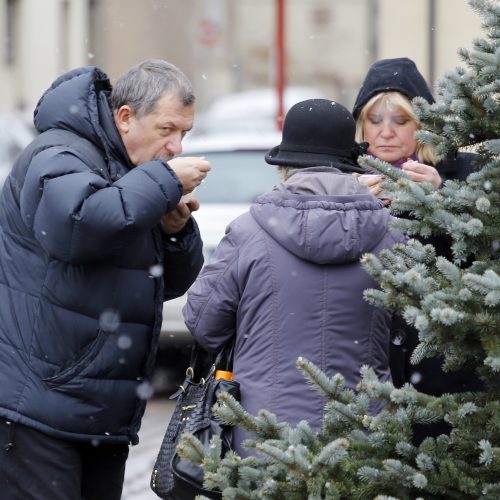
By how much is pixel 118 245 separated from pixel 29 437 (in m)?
0.62

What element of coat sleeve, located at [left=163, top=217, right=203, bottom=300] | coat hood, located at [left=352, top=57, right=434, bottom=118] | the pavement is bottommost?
the pavement

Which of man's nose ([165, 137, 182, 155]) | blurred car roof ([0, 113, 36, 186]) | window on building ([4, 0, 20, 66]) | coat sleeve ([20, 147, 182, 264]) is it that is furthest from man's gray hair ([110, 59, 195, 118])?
window on building ([4, 0, 20, 66])

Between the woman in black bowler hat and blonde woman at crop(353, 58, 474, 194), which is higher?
blonde woman at crop(353, 58, 474, 194)

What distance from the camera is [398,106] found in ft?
13.3

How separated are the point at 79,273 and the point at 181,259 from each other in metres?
0.46

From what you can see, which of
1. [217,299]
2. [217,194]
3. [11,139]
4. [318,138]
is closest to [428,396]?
[217,299]

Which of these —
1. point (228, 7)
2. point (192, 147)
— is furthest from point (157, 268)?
point (228, 7)

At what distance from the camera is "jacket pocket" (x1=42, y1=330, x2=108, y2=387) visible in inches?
130

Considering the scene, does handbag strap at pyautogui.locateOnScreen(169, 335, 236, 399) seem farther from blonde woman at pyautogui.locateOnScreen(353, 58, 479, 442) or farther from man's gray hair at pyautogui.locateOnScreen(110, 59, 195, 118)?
blonde woman at pyautogui.locateOnScreen(353, 58, 479, 442)

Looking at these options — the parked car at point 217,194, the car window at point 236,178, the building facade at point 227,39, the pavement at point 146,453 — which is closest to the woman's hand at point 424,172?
the building facade at point 227,39

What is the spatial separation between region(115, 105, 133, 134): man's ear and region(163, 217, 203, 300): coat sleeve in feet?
1.29

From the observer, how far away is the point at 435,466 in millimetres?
2527

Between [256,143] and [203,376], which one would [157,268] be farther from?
[256,143]

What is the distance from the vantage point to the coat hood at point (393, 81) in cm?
409
